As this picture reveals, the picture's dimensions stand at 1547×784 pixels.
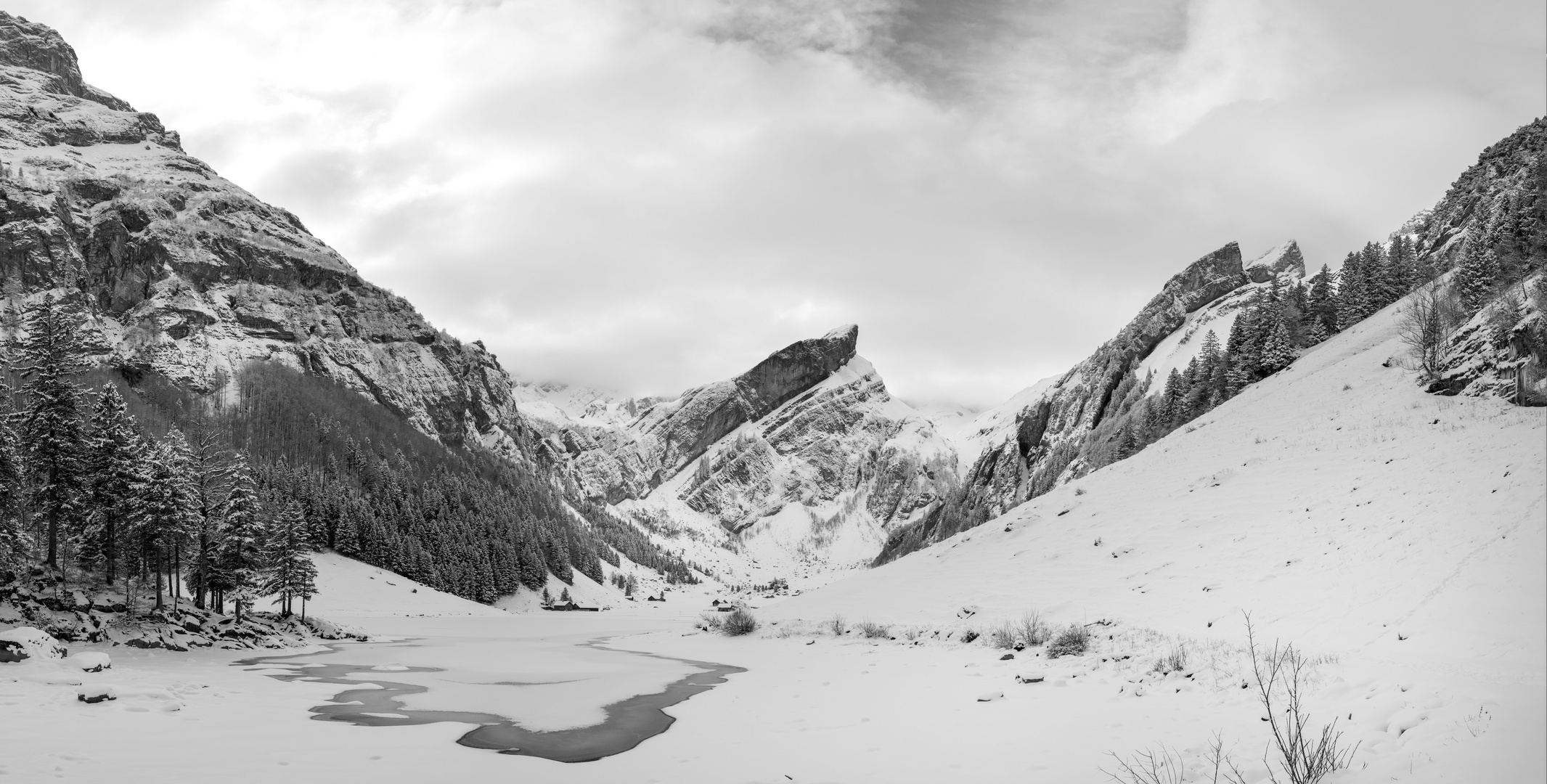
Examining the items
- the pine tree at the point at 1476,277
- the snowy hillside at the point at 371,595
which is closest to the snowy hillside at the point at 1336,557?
the pine tree at the point at 1476,277

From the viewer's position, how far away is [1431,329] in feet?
121

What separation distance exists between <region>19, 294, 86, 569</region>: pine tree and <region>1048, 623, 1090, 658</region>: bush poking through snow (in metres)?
45.9

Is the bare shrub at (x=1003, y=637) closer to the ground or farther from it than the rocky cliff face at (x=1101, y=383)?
closer to the ground

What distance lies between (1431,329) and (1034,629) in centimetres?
3055

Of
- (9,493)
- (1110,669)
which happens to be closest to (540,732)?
(1110,669)

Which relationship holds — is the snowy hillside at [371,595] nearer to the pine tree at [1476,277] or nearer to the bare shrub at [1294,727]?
the bare shrub at [1294,727]

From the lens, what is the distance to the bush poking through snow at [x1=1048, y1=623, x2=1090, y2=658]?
19.5 meters

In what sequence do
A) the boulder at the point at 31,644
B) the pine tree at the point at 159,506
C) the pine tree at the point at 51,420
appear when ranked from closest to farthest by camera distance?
the boulder at the point at 31,644 → the pine tree at the point at 51,420 → the pine tree at the point at 159,506

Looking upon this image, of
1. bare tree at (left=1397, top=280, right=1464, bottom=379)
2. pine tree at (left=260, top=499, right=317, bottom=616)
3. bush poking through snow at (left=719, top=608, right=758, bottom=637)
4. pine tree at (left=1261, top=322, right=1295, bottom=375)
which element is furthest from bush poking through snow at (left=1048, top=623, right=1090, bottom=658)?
pine tree at (left=260, top=499, right=317, bottom=616)

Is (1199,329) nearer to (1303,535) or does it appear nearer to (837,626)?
(837,626)

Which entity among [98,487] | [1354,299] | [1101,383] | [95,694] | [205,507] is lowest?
[95,694]

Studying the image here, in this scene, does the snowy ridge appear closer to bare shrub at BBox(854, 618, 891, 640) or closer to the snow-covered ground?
the snow-covered ground

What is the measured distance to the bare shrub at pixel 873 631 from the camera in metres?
30.0

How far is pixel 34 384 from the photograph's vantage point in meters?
37.0
